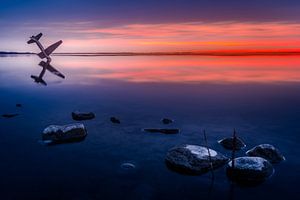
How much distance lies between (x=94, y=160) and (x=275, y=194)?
833 cm

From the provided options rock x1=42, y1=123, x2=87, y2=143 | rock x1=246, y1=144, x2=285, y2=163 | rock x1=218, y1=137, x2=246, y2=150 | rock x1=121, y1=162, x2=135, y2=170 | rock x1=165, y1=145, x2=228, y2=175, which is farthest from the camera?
rock x1=42, y1=123, x2=87, y2=143

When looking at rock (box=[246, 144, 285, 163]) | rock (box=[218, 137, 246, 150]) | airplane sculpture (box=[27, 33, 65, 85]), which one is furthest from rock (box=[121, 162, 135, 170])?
airplane sculpture (box=[27, 33, 65, 85])

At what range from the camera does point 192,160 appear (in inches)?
564

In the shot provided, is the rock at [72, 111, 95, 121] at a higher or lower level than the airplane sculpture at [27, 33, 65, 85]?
lower

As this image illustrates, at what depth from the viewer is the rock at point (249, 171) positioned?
43.8 ft

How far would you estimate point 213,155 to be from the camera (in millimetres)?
14688

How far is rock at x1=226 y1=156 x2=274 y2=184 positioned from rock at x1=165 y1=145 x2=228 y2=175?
2.98 feet

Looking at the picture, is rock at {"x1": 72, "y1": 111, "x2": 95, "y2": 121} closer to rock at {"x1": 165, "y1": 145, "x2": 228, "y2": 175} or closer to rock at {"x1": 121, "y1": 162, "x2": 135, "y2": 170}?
rock at {"x1": 121, "y1": 162, "x2": 135, "y2": 170}

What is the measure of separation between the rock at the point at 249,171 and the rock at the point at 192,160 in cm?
91

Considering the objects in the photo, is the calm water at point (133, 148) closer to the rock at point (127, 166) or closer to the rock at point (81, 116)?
the rock at point (127, 166)

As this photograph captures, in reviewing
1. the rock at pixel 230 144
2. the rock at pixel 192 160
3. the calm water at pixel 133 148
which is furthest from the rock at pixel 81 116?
the rock at pixel 230 144

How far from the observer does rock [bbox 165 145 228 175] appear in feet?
46.4

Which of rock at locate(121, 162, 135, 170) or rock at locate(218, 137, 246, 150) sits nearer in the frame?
rock at locate(121, 162, 135, 170)

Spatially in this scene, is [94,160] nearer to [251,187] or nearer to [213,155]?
[213,155]
